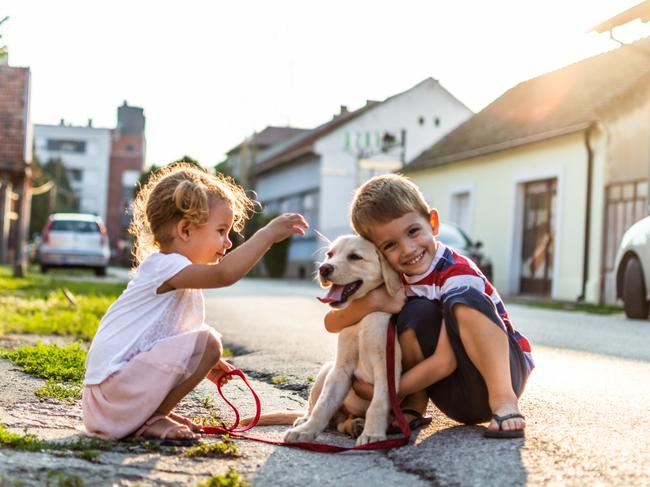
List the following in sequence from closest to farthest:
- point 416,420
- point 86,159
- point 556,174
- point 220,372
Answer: point 416,420
point 220,372
point 556,174
point 86,159

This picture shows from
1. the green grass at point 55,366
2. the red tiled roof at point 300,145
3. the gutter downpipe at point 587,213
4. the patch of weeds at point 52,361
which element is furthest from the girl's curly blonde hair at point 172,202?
the red tiled roof at point 300,145

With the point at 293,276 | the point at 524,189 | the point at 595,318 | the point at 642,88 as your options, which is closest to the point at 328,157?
the point at 293,276

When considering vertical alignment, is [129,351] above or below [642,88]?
below

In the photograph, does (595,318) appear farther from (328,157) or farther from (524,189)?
(328,157)

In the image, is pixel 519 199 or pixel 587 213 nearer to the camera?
pixel 587 213

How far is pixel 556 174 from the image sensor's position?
20.9m

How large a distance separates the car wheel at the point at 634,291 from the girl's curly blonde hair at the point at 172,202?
902 cm

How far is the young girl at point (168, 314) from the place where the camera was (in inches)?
139

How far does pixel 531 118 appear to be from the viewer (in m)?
23.2

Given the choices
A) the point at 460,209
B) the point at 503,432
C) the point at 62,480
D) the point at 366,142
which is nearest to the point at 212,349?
the point at 62,480

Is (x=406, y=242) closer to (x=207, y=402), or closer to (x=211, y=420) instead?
(x=211, y=420)

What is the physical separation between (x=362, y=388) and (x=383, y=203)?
0.73m

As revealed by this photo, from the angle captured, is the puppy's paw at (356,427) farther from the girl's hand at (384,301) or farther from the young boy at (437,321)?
the girl's hand at (384,301)

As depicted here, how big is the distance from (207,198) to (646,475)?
1.87m
